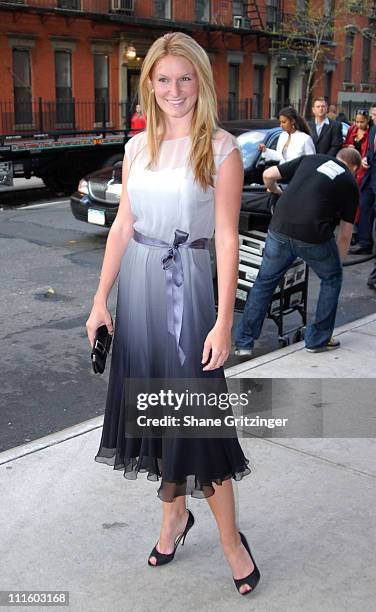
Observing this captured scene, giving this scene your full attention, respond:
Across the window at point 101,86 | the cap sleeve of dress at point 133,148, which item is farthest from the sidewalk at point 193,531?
the window at point 101,86


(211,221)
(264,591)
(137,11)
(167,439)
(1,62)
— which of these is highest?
(137,11)

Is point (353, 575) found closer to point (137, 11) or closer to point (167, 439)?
point (167, 439)

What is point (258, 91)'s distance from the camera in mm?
34188

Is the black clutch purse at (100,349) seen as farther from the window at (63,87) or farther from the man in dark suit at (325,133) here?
the window at (63,87)

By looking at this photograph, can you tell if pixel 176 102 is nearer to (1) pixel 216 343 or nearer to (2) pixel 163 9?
(1) pixel 216 343

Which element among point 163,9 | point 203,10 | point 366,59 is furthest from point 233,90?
point 366,59

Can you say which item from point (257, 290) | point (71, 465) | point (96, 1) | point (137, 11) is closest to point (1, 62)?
point (96, 1)

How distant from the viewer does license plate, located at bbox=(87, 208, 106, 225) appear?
995cm

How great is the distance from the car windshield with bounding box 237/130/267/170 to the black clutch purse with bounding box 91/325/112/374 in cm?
756

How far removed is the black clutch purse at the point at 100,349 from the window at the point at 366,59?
137ft

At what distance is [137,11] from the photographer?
28.1 meters

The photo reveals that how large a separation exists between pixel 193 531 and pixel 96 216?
23.4 ft

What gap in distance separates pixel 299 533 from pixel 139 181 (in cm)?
173

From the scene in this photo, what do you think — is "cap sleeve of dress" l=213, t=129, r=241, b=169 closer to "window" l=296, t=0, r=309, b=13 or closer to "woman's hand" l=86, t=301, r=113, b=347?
"woman's hand" l=86, t=301, r=113, b=347
